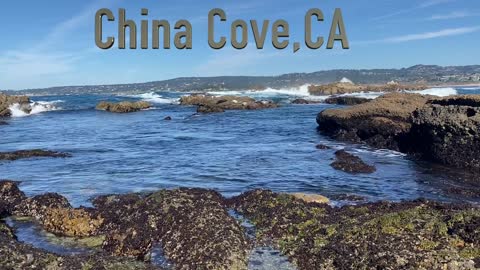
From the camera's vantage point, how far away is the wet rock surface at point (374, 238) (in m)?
7.44

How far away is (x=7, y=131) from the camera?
36.0 metres

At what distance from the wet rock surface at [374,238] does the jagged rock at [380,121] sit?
45.4 feet

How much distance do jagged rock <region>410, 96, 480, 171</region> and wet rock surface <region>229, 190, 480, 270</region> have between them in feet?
32.0

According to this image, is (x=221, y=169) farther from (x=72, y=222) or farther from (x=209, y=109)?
(x=209, y=109)

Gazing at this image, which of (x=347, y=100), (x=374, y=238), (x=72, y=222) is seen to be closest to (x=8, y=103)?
(x=347, y=100)

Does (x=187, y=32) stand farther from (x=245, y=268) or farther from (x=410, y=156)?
(x=245, y=268)

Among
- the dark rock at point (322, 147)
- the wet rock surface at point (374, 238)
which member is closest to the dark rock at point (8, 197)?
the wet rock surface at point (374, 238)

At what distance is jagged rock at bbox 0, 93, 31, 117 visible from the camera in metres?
54.0

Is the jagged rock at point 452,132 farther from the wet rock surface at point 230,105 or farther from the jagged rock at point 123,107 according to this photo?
the jagged rock at point 123,107

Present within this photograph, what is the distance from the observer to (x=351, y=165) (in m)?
18.0

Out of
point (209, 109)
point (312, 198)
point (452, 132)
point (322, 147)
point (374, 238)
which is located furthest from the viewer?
point (209, 109)

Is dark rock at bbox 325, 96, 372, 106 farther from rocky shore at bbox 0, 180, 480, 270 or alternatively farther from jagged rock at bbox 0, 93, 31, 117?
rocky shore at bbox 0, 180, 480, 270

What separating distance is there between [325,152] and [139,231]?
14218mm

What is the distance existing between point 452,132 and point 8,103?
5341 centimetres
